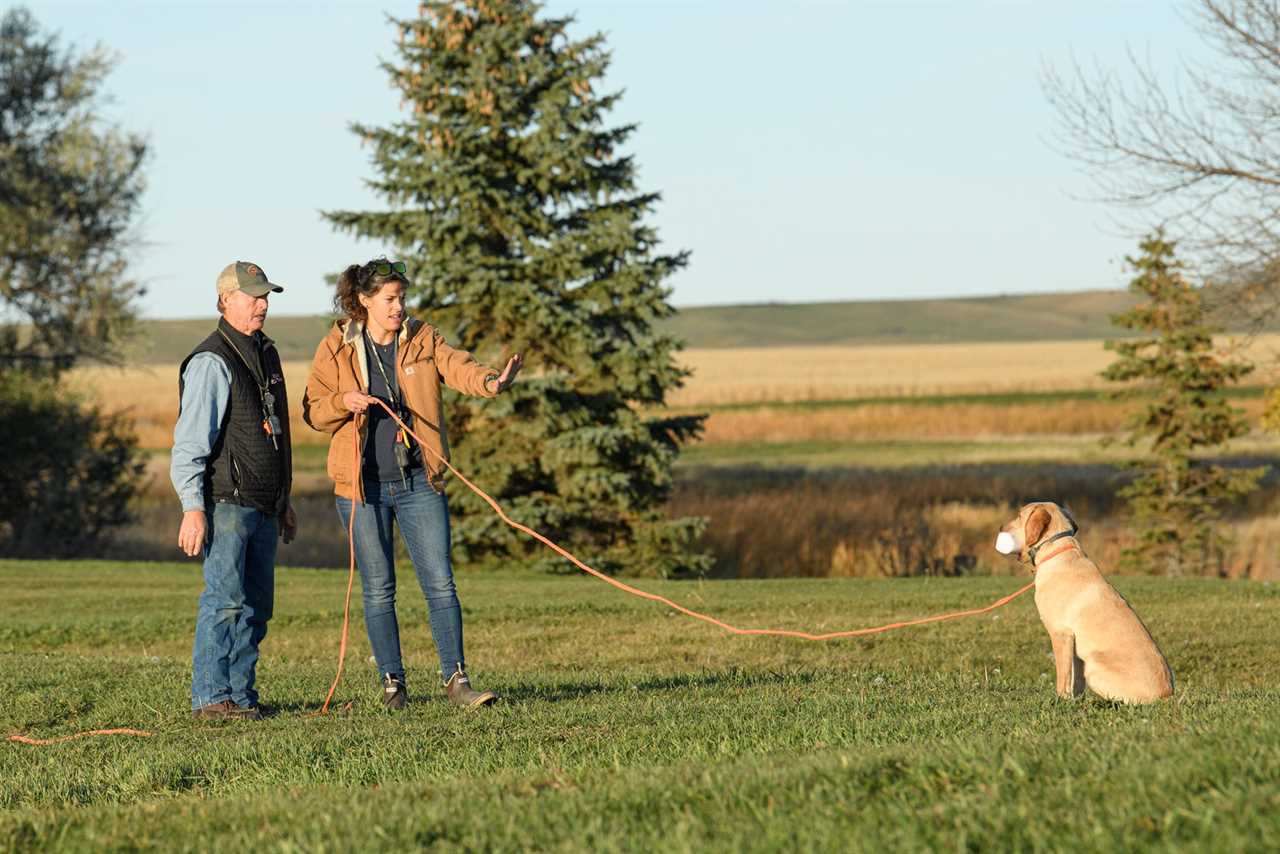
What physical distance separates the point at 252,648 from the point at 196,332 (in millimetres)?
176206

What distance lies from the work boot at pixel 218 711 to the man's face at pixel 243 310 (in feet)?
6.76

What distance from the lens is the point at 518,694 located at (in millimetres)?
9266

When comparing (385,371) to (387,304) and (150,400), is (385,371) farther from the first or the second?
(150,400)

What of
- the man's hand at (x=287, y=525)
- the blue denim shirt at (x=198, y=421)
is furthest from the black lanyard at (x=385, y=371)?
the man's hand at (x=287, y=525)

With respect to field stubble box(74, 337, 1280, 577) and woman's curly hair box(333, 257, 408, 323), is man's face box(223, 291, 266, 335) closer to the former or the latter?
woman's curly hair box(333, 257, 408, 323)

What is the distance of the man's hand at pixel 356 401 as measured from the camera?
8.13m

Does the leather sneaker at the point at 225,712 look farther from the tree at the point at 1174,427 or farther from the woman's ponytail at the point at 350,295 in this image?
the tree at the point at 1174,427

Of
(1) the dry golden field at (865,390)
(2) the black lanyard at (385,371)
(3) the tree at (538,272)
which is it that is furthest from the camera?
(1) the dry golden field at (865,390)

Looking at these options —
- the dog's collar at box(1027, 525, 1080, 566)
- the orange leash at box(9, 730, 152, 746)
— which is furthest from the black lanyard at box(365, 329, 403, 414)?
the dog's collar at box(1027, 525, 1080, 566)

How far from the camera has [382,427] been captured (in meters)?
8.35

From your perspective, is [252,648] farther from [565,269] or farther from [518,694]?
[565,269]

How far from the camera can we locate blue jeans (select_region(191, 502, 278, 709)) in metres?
8.29

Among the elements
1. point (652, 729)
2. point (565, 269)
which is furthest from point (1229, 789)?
point (565, 269)

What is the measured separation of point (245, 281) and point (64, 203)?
28.4 metres
